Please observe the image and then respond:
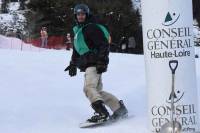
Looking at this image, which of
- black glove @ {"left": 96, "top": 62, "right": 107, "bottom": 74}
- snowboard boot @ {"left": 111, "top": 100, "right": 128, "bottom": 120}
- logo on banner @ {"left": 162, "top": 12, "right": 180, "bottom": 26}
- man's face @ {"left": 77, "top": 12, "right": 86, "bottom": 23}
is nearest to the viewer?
logo on banner @ {"left": 162, "top": 12, "right": 180, "bottom": 26}

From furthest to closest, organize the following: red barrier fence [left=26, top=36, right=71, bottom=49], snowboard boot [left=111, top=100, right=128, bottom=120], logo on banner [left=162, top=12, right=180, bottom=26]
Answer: red barrier fence [left=26, top=36, right=71, bottom=49], snowboard boot [left=111, top=100, right=128, bottom=120], logo on banner [left=162, top=12, right=180, bottom=26]

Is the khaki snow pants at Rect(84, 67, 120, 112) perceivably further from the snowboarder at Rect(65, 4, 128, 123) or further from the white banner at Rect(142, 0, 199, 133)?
the white banner at Rect(142, 0, 199, 133)

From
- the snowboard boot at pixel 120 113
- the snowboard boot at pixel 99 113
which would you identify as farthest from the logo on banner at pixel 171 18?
the snowboard boot at pixel 120 113

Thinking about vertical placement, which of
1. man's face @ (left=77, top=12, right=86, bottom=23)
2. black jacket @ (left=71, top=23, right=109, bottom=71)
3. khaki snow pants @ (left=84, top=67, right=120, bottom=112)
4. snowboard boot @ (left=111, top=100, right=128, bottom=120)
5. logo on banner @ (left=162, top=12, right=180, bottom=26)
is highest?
Answer: man's face @ (left=77, top=12, right=86, bottom=23)

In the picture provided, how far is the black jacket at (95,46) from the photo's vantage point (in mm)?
8641

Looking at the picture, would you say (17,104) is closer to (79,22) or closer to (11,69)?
(79,22)

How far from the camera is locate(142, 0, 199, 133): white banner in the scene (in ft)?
25.2

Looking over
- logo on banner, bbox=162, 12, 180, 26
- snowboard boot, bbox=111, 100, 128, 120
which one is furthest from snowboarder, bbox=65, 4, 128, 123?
logo on banner, bbox=162, 12, 180, 26

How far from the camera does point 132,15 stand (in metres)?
40.3

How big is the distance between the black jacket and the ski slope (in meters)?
0.88

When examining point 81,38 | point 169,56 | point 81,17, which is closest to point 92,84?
point 81,38

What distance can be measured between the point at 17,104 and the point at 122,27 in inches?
1153

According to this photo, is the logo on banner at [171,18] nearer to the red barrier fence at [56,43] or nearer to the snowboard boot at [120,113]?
the snowboard boot at [120,113]

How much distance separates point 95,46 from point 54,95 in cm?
276
